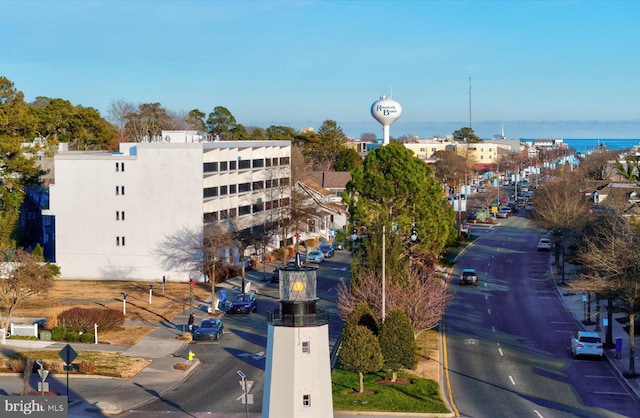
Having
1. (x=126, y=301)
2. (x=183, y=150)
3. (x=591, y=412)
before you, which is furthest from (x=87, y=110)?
(x=591, y=412)

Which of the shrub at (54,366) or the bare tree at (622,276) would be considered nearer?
the bare tree at (622,276)

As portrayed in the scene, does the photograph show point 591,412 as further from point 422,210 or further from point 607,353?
point 422,210

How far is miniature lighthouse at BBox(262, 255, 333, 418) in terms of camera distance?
23.0 m

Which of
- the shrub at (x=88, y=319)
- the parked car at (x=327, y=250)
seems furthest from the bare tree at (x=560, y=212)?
the shrub at (x=88, y=319)

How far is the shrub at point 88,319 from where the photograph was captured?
48.9 meters

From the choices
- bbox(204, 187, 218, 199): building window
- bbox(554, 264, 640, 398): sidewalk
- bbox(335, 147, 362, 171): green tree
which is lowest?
bbox(554, 264, 640, 398): sidewalk

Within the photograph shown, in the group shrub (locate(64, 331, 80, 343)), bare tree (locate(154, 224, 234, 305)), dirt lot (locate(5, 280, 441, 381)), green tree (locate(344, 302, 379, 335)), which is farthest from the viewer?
bare tree (locate(154, 224, 234, 305))

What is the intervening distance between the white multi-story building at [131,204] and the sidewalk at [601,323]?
1036 inches

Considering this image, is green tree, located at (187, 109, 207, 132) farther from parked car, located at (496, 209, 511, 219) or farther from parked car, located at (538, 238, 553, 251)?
parked car, located at (538, 238, 553, 251)

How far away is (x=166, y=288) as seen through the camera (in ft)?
211

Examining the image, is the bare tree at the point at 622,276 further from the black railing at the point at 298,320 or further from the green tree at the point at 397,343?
the black railing at the point at 298,320

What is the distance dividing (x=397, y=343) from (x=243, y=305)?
58.2 feet

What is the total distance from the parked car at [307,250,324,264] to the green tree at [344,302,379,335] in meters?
33.9

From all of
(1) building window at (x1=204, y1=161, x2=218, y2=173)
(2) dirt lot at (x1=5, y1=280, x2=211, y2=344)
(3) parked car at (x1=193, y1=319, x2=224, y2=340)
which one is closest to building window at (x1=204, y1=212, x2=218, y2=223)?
(1) building window at (x1=204, y1=161, x2=218, y2=173)
